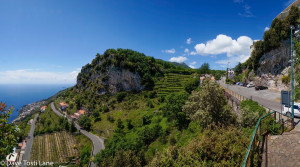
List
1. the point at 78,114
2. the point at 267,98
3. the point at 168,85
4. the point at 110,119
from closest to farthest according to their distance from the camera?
the point at 267,98, the point at 110,119, the point at 78,114, the point at 168,85

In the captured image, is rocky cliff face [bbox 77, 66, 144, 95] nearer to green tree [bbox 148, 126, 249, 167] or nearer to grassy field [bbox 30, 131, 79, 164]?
grassy field [bbox 30, 131, 79, 164]

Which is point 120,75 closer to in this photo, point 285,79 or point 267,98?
point 267,98

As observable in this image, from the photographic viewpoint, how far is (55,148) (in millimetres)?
45781

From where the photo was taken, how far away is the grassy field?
134ft

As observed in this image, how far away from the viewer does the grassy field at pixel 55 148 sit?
41.0 m

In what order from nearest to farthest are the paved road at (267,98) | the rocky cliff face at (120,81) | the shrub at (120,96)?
the paved road at (267,98) → the shrub at (120,96) → the rocky cliff face at (120,81)

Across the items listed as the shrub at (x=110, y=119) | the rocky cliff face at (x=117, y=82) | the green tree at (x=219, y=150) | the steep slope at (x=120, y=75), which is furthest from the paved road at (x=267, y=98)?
the rocky cliff face at (x=117, y=82)

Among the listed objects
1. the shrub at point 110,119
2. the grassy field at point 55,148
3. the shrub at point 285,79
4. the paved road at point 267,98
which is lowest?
the grassy field at point 55,148

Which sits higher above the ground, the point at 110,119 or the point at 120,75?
the point at 120,75

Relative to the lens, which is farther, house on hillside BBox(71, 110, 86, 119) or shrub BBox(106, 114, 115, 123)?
house on hillside BBox(71, 110, 86, 119)

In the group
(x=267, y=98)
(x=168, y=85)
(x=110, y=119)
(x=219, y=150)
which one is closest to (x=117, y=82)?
(x=110, y=119)

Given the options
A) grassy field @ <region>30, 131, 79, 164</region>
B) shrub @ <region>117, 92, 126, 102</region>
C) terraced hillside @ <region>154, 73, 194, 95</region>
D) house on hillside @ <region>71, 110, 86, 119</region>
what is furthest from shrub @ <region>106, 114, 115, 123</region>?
terraced hillside @ <region>154, 73, 194, 95</region>

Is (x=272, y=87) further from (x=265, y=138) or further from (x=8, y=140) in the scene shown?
(x=8, y=140)

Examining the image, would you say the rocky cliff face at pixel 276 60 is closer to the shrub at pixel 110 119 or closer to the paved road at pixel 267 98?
the paved road at pixel 267 98
